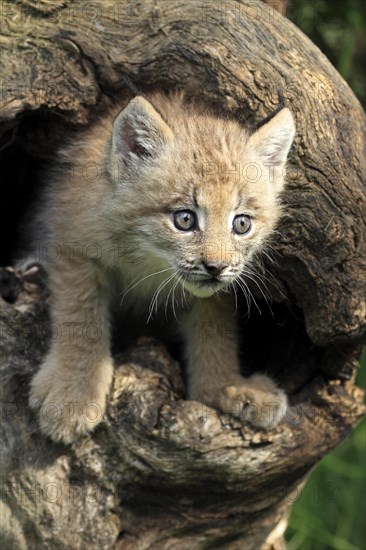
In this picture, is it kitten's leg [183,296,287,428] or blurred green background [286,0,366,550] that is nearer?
kitten's leg [183,296,287,428]

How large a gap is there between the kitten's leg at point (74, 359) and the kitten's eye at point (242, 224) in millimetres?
779

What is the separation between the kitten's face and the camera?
3312 millimetres

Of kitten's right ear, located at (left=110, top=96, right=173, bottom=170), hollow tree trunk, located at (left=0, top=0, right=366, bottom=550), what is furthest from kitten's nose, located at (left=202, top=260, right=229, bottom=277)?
kitten's right ear, located at (left=110, top=96, right=173, bottom=170)

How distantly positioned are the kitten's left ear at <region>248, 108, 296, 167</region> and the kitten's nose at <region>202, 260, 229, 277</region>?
2.08 feet

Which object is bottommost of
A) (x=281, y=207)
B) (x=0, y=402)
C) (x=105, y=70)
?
(x=0, y=402)

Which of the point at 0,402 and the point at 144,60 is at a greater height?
the point at 144,60

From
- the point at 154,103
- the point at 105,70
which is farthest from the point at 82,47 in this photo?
the point at 154,103

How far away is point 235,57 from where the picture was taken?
135 inches

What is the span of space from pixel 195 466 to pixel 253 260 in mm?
1014

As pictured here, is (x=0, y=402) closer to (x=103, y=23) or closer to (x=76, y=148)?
(x=76, y=148)

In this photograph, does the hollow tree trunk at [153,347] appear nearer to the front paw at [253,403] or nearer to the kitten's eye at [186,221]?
the front paw at [253,403]

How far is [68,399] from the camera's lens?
11.7 ft

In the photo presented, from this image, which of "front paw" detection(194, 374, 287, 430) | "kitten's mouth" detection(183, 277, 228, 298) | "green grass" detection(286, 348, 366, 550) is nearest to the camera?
"kitten's mouth" detection(183, 277, 228, 298)

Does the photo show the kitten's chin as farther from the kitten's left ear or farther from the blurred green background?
the blurred green background
